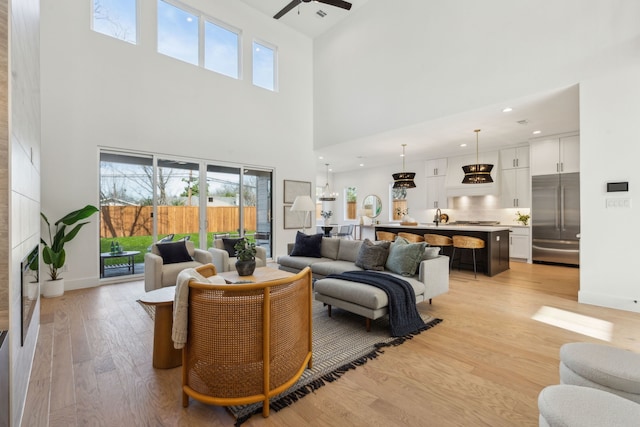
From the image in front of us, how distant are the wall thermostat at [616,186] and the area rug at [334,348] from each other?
2.89m

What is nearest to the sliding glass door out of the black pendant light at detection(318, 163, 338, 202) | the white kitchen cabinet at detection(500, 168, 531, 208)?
the black pendant light at detection(318, 163, 338, 202)

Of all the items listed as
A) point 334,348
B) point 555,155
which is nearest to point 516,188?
point 555,155

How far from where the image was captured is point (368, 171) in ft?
36.8

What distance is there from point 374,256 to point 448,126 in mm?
3488

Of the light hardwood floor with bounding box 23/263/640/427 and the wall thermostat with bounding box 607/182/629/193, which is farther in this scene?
the wall thermostat with bounding box 607/182/629/193

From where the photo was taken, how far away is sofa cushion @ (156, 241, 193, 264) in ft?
14.8

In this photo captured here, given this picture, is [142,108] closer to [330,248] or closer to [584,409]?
[330,248]

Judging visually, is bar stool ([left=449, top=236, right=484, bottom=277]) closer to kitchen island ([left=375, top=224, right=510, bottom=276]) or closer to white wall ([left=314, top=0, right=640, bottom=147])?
kitchen island ([left=375, top=224, right=510, bottom=276])

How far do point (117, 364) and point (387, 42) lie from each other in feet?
22.9

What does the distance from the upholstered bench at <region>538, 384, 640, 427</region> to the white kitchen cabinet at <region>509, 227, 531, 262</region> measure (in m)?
7.13

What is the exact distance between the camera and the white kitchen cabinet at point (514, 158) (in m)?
7.48

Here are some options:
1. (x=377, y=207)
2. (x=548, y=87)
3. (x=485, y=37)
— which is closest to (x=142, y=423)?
(x=548, y=87)

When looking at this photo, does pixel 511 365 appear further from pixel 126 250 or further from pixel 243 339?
pixel 126 250

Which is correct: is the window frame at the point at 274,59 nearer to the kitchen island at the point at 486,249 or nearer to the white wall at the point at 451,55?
the white wall at the point at 451,55
